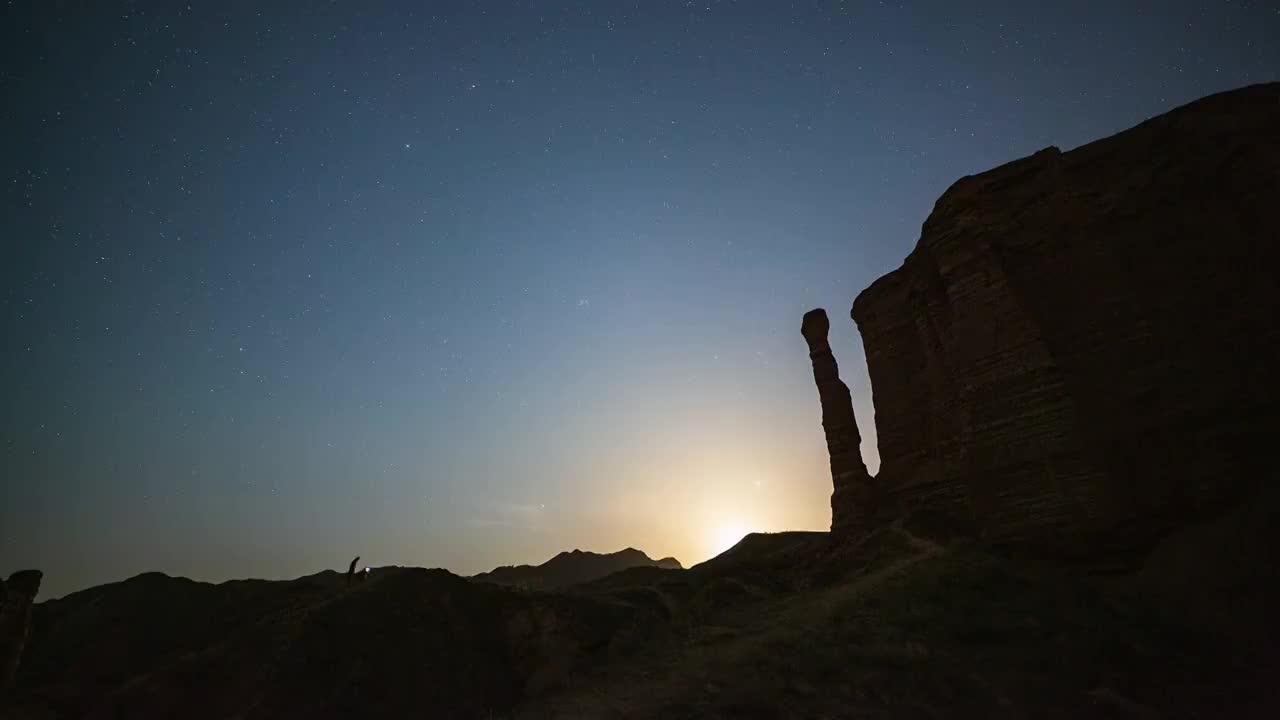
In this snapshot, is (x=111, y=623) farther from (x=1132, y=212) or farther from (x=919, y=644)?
(x=1132, y=212)

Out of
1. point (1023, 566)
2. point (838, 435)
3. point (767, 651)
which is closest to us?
point (767, 651)

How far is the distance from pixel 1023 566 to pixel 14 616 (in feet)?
117

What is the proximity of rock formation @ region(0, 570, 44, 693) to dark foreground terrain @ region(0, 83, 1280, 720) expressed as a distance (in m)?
0.09

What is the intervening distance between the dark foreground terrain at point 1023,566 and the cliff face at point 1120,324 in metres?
0.06

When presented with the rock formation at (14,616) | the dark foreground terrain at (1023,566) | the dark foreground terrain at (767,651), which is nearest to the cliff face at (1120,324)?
the dark foreground terrain at (1023,566)

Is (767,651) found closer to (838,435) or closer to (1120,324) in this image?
(1120,324)

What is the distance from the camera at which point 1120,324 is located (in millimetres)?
16422

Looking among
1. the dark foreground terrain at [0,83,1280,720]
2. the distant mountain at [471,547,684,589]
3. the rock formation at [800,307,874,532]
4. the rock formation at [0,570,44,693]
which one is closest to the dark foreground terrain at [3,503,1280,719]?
the dark foreground terrain at [0,83,1280,720]

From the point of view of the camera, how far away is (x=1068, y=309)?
17.3 m

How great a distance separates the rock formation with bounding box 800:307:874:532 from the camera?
2823cm

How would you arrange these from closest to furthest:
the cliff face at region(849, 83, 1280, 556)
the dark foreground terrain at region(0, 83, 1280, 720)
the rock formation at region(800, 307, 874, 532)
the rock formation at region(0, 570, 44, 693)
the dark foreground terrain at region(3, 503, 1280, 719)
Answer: the dark foreground terrain at region(3, 503, 1280, 719) → the dark foreground terrain at region(0, 83, 1280, 720) → the cliff face at region(849, 83, 1280, 556) → the rock formation at region(0, 570, 44, 693) → the rock formation at region(800, 307, 874, 532)

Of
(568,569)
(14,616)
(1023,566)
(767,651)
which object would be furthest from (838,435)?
(568,569)

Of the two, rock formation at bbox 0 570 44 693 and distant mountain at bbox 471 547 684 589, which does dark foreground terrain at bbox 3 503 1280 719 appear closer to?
rock formation at bbox 0 570 44 693

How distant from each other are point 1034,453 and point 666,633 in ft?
42.9
